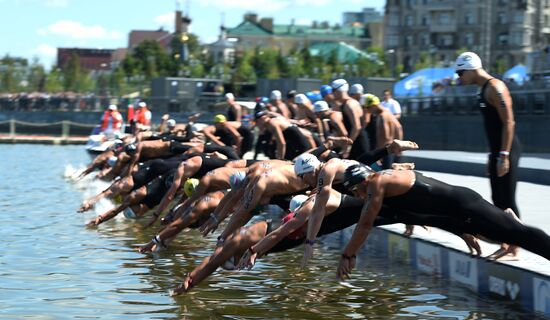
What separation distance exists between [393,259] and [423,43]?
129 m

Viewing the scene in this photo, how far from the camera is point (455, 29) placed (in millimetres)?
136625

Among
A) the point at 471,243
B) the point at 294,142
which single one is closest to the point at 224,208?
the point at 471,243

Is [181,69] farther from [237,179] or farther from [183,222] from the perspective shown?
[237,179]

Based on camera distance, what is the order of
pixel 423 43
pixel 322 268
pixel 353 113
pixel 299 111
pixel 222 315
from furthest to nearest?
1. pixel 423 43
2. pixel 299 111
3. pixel 353 113
4. pixel 322 268
5. pixel 222 315

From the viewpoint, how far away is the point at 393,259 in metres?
13.6

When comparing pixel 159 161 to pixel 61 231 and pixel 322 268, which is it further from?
Result: pixel 322 268

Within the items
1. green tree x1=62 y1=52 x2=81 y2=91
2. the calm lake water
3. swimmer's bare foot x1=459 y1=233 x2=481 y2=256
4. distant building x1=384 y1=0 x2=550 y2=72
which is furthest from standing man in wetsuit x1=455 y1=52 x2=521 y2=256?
distant building x1=384 y1=0 x2=550 y2=72

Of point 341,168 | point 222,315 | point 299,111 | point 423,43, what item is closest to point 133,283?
point 222,315

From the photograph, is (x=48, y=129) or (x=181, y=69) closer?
(x=48, y=129)

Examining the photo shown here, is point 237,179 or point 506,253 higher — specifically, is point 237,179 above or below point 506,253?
above

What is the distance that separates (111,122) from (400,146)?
82.2ft

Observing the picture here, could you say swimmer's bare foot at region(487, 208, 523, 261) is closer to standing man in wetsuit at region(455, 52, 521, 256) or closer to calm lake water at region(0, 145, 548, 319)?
standing man in wetsuit at region(455, 52, 521, 256)

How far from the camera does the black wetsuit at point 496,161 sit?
10.6 m

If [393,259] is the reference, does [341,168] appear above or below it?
above
